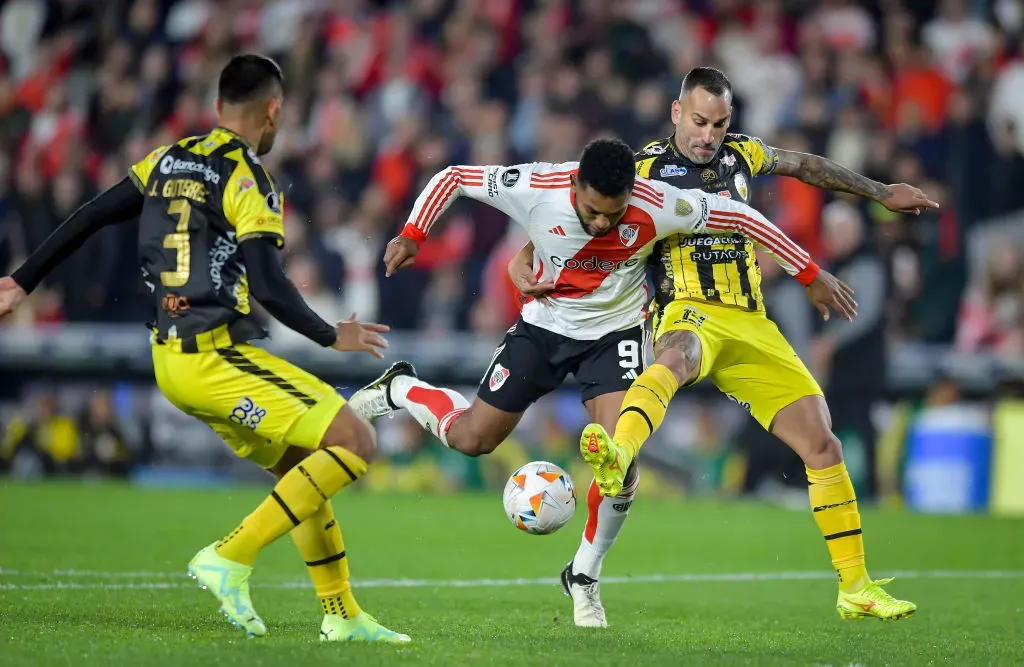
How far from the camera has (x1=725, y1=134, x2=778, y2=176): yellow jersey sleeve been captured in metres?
7.02

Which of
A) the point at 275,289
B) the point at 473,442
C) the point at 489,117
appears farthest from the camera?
the point at 489,117

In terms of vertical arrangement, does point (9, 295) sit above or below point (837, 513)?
above

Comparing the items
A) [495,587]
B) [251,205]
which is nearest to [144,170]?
[251,205]

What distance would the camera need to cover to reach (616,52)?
1627 centimetres

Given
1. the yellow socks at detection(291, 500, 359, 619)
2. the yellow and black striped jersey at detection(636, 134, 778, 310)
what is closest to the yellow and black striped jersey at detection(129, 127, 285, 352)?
the yellow socks at detection(291, 500, 359, 619)

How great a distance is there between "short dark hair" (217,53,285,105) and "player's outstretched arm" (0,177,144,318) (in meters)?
0.56

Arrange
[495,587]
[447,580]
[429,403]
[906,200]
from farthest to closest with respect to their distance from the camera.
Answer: [447,580]
[495,587]
[429,403]
[906,200]

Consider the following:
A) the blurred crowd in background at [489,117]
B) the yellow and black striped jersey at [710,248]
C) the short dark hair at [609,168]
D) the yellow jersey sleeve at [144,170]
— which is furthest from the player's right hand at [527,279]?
the blurred crowd in background at [489,117]

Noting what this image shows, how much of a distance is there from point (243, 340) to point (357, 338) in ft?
1.47

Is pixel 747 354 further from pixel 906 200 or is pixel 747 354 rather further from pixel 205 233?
pixel 205 233

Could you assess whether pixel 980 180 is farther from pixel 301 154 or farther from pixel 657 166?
pixel 657 166

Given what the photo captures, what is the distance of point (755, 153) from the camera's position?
7016mm

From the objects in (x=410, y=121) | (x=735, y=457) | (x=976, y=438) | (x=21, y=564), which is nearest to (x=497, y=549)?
(x=21, y=564)

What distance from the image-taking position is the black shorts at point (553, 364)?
22.2 feet
